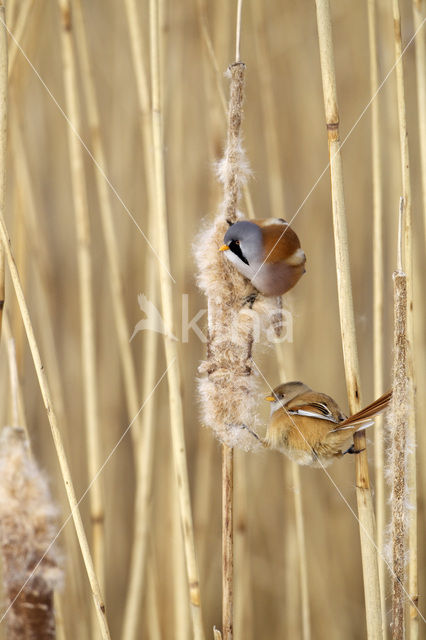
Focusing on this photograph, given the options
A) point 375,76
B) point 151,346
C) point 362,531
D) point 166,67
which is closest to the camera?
point 362,531

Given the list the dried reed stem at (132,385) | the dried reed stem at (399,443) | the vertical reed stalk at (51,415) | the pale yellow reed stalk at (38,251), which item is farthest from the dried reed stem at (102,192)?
the dried reed stem at (399,443)

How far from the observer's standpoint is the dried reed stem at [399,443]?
2.20 feet

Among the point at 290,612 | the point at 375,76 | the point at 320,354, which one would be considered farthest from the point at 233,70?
the point at 290,612

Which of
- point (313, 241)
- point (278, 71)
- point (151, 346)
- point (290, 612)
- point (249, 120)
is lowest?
point (290, 612)

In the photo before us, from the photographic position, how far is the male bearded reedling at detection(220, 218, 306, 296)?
0.77 m

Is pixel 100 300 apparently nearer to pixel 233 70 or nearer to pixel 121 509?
pixel 121 509

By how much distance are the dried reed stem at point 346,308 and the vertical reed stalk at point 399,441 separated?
28 mm

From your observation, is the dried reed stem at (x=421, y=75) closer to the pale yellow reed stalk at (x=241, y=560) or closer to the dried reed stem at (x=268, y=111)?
the dried reed stem at (x=268, y=111)

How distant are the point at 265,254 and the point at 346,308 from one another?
15 cm

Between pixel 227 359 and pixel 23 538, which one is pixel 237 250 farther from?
pixel 23 538

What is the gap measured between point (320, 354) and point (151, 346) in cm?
49

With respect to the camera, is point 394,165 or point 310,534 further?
point 310,534

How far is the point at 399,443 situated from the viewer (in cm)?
70

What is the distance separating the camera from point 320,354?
1.38 meters
